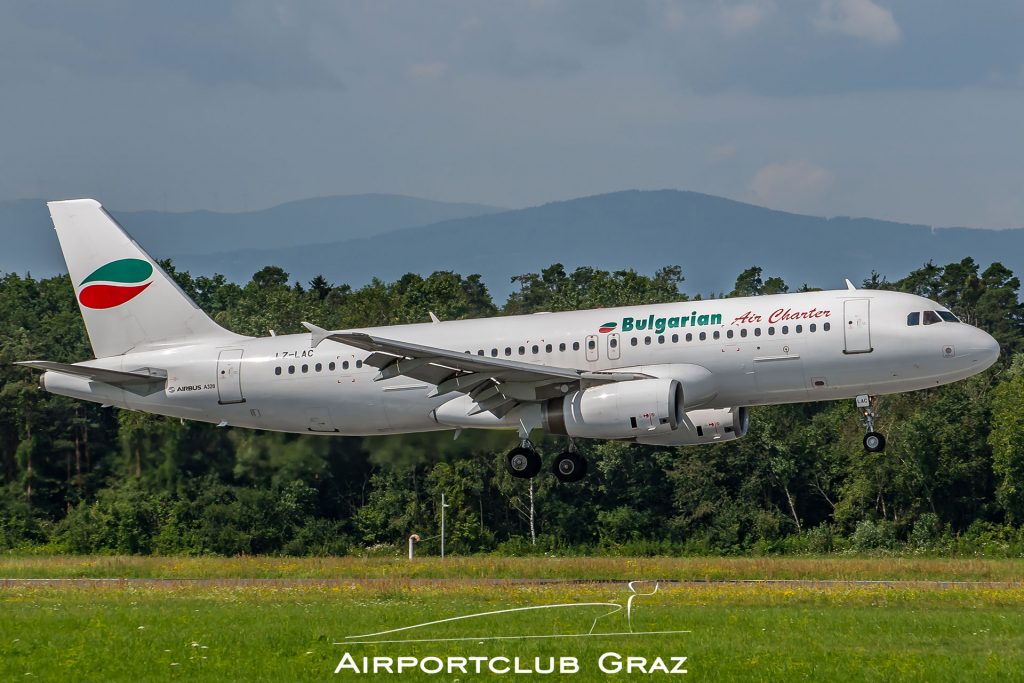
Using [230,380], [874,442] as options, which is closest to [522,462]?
[230,380]

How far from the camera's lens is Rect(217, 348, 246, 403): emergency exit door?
135 ft

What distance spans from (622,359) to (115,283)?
1713 cm

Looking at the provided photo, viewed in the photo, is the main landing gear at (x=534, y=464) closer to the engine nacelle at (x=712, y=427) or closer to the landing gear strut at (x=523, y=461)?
the landing gear strut at (x=523, y=461)

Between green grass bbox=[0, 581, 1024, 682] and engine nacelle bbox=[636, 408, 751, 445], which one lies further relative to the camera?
engine nacelle bbox=[636, 408, 751, 445]

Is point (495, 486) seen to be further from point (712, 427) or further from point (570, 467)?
point (712, 427)

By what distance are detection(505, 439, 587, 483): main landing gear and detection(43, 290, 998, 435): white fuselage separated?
2.50 m

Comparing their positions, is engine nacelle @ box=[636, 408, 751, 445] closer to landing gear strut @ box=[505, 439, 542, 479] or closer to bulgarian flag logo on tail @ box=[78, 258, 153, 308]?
landing gear strut @ box=[505, 439, 542, 479]

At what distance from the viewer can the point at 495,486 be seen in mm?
62531

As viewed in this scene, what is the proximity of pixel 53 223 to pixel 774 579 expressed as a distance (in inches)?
1005

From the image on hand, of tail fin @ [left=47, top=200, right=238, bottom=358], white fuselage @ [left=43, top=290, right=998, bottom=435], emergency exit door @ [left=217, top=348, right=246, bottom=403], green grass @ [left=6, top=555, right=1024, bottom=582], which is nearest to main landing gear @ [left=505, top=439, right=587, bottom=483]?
white fuselage @ [left=43, top=290, right=998, bottom=435]

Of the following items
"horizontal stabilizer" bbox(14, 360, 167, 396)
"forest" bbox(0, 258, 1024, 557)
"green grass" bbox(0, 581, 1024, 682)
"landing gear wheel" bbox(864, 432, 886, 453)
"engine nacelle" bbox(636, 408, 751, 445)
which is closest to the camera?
"green grass" bbox(0, 581, 1024, 682)

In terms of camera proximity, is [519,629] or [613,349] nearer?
[519,629]

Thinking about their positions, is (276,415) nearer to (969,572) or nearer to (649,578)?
(649,578)

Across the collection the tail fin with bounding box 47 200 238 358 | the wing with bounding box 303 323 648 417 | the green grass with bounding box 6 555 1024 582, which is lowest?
the green grass with bounding box 6 555 1024 582
